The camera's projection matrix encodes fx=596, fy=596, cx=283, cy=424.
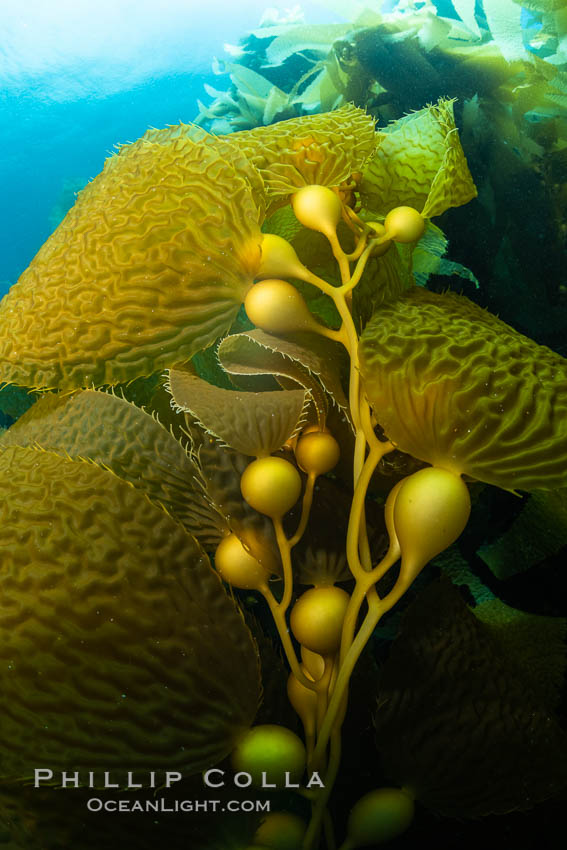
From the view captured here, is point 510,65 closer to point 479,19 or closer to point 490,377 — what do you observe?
point 479,19

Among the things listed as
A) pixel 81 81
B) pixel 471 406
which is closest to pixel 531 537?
pixel 471 406

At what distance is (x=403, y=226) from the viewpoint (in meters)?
0.25

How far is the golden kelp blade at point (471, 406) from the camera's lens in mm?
198

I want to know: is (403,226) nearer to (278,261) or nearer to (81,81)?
(278,261)

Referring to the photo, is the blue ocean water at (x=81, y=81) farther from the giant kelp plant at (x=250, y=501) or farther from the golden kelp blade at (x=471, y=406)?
the golden kelp blade at (x=471, y=406)

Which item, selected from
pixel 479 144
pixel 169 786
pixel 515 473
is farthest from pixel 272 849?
pixel 479 144

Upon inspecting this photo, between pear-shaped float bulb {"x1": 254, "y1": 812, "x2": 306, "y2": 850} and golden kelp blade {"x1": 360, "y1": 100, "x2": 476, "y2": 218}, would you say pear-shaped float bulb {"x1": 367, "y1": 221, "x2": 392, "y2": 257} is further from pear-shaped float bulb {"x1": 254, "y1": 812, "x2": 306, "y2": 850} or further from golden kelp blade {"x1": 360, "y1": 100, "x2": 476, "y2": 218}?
pear-shaped float bulb {"x1": 254, "y1": 812, "x2": 306, "y2": 850}

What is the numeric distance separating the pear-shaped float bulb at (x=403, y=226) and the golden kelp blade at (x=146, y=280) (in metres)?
0.06

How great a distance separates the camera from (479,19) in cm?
36

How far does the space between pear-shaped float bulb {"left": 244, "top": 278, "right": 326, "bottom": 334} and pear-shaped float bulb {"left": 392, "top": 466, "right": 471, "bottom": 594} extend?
0.26 ft

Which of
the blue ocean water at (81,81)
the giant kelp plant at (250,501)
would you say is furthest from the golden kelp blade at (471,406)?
the blue ocean water at (81,81)

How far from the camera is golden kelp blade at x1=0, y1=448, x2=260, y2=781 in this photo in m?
0.18

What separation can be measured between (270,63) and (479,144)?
0.15 meters

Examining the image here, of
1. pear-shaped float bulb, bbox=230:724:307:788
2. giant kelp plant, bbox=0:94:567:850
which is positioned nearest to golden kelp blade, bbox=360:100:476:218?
giant kelp plant, bbox=0:94:567:850
